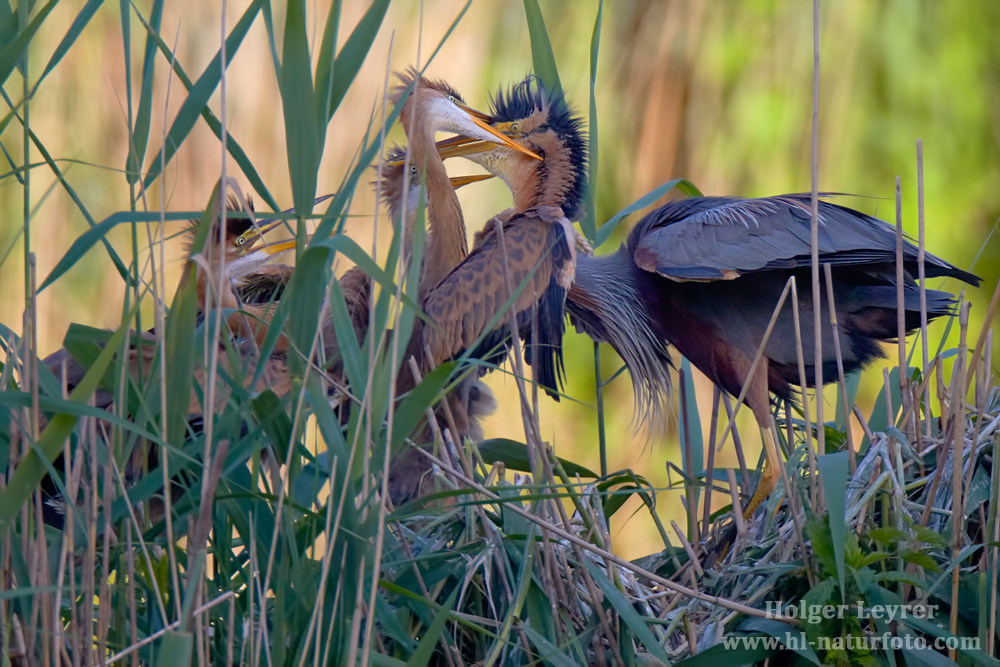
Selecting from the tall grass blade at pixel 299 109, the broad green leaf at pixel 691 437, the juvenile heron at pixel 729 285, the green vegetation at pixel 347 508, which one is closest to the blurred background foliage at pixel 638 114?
the juvenile heron at pixel 729 285

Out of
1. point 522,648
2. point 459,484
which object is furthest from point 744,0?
point 522,648

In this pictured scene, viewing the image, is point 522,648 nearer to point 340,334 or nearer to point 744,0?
point 340,334

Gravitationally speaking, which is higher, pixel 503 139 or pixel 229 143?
pixel 503 139

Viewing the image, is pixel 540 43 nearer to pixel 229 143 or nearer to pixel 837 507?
pixel 229 143

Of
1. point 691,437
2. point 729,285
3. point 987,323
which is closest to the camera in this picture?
point 987,323

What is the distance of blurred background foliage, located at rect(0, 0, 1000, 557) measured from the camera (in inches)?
101

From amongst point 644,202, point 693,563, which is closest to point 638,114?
point 644,202

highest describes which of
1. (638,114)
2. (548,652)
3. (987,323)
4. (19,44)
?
(638,114)

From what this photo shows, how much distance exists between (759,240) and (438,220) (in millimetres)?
605

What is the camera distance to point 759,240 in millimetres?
1693

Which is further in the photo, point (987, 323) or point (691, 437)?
point (691, 437)

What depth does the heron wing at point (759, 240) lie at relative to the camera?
1633 mm

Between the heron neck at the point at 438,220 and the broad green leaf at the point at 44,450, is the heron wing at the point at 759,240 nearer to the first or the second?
the heron neck at the point at 438,220

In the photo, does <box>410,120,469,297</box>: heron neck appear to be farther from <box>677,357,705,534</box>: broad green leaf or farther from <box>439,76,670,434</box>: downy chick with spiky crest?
<box>677,357,705,534</box>: broad green leaf
